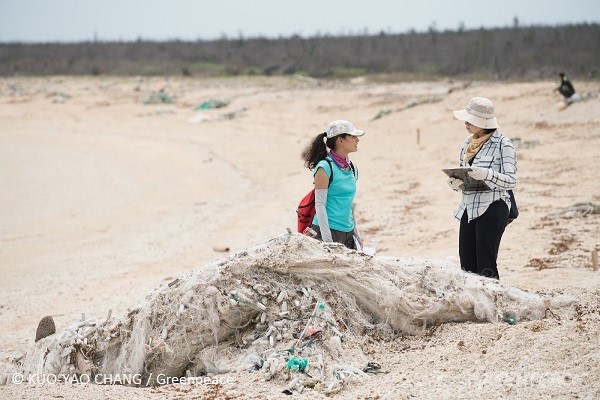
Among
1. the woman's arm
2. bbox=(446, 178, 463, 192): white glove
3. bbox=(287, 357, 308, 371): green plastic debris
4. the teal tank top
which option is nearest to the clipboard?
bbox=(446, 178, 463, 192): white glove

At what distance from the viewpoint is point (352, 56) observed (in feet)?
129

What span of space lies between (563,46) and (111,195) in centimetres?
2444

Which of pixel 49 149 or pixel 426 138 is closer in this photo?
pixel 426 138

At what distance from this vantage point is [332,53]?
136ft

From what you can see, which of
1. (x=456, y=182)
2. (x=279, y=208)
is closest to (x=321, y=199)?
(x=456, y=182)

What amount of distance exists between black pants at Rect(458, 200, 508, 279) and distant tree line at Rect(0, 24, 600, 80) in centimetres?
1914

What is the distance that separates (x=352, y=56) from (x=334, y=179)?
34997mm

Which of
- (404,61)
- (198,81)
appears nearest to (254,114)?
(198,81)

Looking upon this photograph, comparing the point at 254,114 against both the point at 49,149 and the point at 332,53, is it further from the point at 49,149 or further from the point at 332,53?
the point at 332,53

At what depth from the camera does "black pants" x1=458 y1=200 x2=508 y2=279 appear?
512 centimetres

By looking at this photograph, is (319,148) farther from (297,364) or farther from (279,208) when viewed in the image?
(279,208)

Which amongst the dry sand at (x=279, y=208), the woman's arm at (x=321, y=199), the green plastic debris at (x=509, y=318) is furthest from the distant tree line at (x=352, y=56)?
the green plastic debris at (x=509, y=318)

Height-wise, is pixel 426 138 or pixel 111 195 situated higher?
pixel 426 138

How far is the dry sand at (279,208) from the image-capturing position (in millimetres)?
4230
